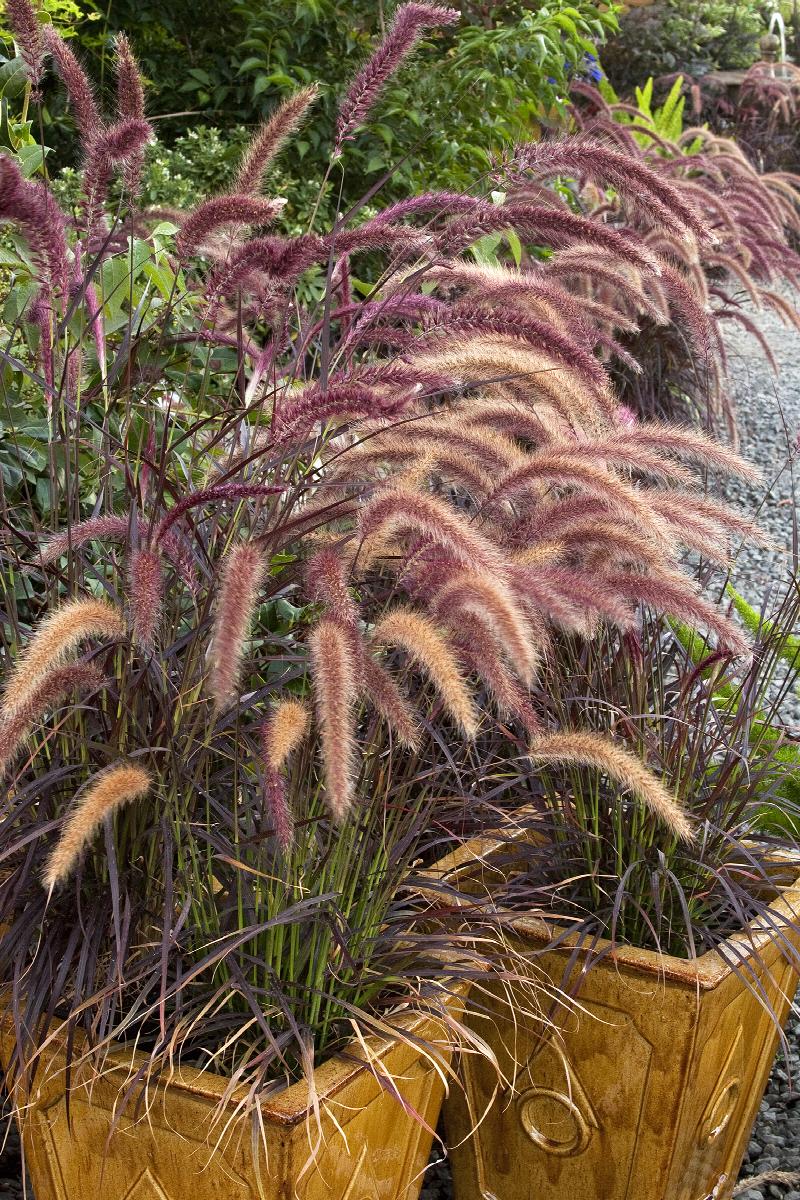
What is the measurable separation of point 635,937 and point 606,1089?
0.23 m

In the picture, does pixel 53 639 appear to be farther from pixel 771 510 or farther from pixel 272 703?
pixel 771 510

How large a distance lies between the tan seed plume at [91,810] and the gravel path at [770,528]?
0.85 m

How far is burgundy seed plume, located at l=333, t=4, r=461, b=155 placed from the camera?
5.44 feet

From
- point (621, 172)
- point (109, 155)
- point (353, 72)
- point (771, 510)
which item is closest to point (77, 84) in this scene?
point (109, 155)

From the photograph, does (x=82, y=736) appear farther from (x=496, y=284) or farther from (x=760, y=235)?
(x=760, y=235)

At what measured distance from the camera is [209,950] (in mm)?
1632

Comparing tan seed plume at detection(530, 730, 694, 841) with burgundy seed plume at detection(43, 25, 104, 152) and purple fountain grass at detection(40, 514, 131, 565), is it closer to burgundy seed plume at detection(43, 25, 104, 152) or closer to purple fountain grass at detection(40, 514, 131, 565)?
purple fountain grass at detection(40, 514, 131, 565)

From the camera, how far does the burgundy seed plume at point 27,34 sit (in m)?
1.60

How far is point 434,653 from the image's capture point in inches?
53.9

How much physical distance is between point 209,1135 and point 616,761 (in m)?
0.64

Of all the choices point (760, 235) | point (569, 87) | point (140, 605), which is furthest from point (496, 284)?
point (569, 87)

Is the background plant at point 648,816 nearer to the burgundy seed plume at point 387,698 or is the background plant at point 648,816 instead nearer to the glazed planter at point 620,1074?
the glazed planter at point 620,1074

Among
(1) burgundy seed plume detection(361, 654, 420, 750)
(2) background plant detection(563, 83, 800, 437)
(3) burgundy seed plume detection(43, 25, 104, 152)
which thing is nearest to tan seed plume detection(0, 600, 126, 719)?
(1) burgundy seed plume detection(361, 654, 420, 750)

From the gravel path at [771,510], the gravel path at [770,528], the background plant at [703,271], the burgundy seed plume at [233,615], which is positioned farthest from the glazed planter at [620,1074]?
the background plant at [703,271]
